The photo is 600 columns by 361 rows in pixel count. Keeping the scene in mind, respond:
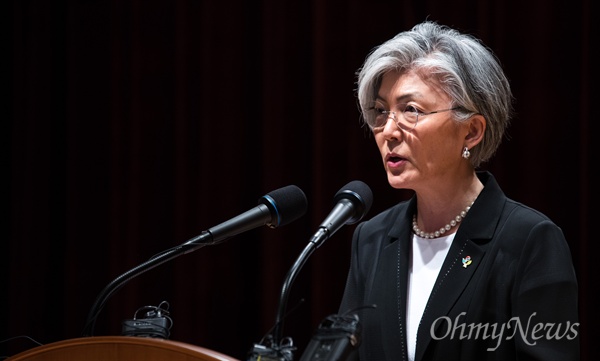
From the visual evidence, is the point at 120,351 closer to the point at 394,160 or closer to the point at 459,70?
the point at 394,160

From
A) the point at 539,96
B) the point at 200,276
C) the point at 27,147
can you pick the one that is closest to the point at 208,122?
the point at 200,276

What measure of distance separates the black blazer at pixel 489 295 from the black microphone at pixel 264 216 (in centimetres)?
36

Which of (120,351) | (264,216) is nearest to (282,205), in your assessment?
(264,216)

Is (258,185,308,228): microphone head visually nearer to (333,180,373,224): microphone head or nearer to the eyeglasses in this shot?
(333,180,373,224): microphone head

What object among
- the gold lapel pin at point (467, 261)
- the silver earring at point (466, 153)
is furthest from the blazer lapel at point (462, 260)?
the silver earring at point (466, 153)

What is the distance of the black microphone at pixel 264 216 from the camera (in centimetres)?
159

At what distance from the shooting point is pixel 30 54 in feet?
11.9

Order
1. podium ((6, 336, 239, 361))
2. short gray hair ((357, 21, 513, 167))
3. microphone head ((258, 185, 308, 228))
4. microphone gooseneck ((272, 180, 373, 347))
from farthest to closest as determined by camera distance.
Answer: short gray hair ((357, 21, 513, 167))
microphone head ((258, 185, 308, 228))
microphone gooseneck ((272, 180, 373, 347))
podium ((6, 336, 239, 361))

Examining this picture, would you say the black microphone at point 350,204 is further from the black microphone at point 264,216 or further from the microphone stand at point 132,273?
the microphone stand at point 132,273

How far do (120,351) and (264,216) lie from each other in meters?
0.42

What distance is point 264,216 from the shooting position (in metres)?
1.63

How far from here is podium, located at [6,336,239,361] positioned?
4.30 feet

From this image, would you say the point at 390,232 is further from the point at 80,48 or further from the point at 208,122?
the point at 80,48

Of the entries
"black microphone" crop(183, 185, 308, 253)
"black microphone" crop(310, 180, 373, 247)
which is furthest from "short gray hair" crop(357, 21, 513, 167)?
"black microphone" crop(183, 185, 308, 253)
